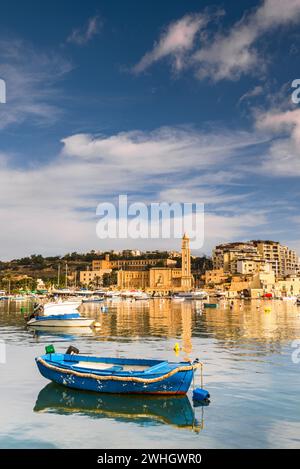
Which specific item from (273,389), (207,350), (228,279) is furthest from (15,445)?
(228,279)

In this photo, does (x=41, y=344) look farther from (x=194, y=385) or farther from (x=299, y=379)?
(x=299, y=379)

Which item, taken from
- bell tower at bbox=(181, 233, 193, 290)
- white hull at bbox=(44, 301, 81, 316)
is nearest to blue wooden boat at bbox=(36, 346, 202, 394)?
white hull at bbox=(44, 301, 81, 316)

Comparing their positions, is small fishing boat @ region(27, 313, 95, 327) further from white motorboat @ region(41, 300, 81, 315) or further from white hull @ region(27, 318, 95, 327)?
white motorboat @ region(41, 300, 81, 315)

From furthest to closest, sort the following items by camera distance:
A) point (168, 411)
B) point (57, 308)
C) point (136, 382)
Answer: point (57, 308) → point (136, 382) → point (168, 411)

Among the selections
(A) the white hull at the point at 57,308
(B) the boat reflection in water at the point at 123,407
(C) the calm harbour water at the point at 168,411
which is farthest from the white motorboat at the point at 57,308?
(B) the boat reflection in water at the point at 123,407

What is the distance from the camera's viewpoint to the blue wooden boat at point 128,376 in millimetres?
17406

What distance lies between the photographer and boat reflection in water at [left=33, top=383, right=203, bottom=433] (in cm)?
1526

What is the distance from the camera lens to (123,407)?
16703mm

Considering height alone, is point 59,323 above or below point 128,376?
below

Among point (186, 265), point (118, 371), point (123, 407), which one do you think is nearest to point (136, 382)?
point (118, 371)

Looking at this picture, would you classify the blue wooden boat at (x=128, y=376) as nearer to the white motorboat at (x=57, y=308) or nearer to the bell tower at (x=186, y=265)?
the white motorboat at (x=57, y=308)

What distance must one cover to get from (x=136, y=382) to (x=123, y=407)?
1077 millimetres

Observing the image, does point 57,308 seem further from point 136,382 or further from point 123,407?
point 123,407

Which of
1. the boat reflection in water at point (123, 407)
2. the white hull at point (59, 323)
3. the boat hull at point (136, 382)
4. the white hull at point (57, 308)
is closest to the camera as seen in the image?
the boat reflection in water at point (123, 407)
